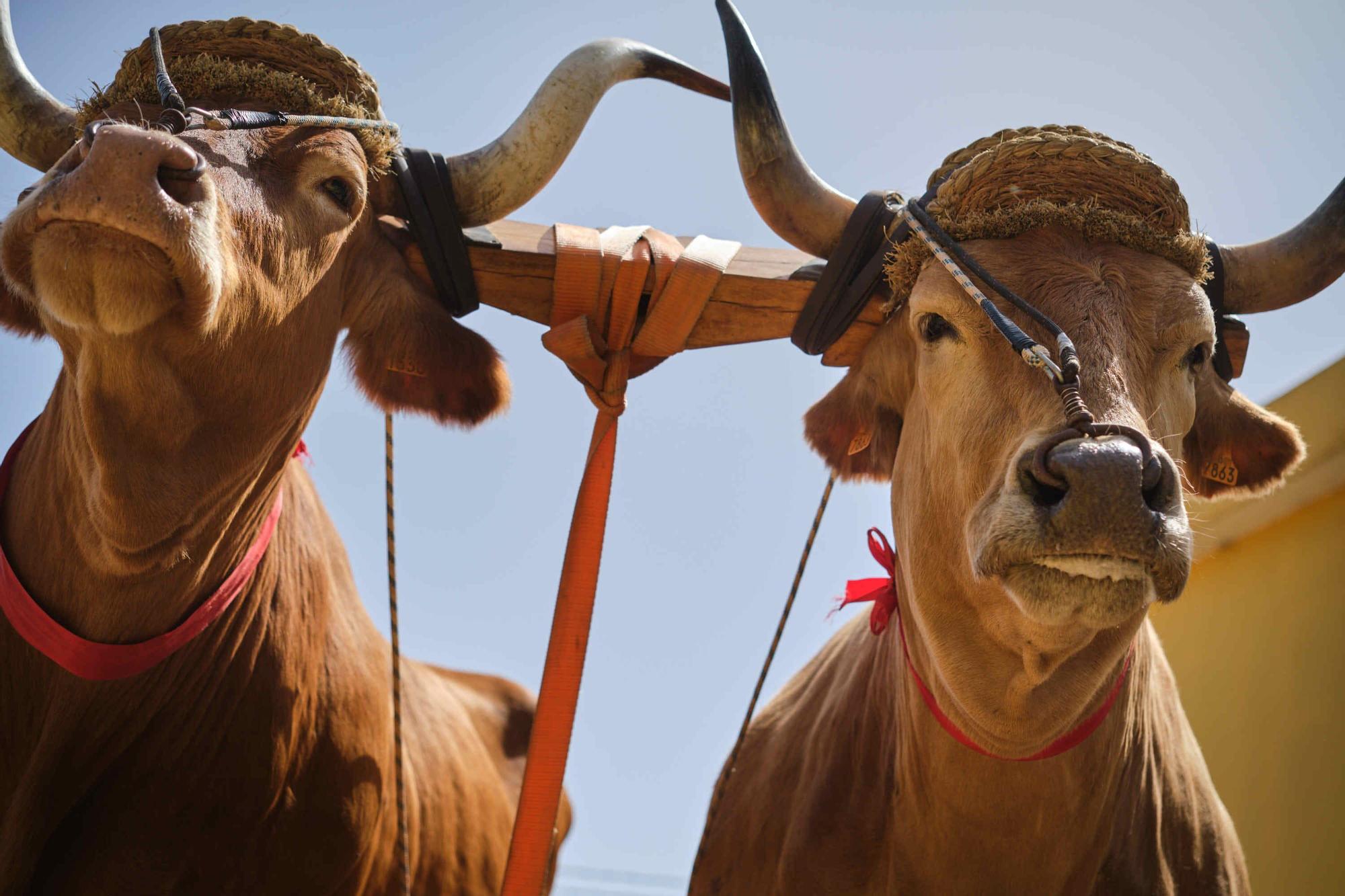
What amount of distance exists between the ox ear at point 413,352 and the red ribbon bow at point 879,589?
1346 mm

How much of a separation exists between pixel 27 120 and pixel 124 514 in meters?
1.35

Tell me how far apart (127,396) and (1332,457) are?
5562 mm

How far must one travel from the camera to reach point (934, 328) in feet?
10.9

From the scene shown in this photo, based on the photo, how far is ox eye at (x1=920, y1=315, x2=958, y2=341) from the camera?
10.7 feet

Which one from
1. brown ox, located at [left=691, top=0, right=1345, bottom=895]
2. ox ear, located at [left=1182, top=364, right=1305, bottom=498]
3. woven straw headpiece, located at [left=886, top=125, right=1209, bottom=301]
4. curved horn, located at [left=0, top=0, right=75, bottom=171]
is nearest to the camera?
brown ox, located at [left=691, top=0, right=1345, bottom=895]

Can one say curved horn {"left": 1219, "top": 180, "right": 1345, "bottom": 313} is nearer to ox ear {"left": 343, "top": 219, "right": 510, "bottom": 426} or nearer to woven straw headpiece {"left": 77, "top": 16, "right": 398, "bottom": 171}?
ox ear {"left": 343, "top": 219, "right": 510, "bottom": 426}

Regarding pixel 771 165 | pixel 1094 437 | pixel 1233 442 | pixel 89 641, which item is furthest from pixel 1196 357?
pixel 89 641

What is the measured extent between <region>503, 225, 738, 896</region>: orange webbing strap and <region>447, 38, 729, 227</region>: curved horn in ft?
0.66

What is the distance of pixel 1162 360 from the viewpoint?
9.90 ft

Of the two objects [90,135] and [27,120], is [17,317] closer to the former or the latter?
[27,120]

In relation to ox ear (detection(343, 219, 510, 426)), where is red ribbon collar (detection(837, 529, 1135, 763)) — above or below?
below

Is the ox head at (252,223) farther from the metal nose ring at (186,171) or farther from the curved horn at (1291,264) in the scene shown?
the curved horn at (1291,264)

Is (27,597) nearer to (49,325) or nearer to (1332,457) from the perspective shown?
(49,325)

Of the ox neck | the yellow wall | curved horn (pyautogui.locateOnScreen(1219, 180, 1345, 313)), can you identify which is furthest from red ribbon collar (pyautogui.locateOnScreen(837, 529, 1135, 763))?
the yellow wall
